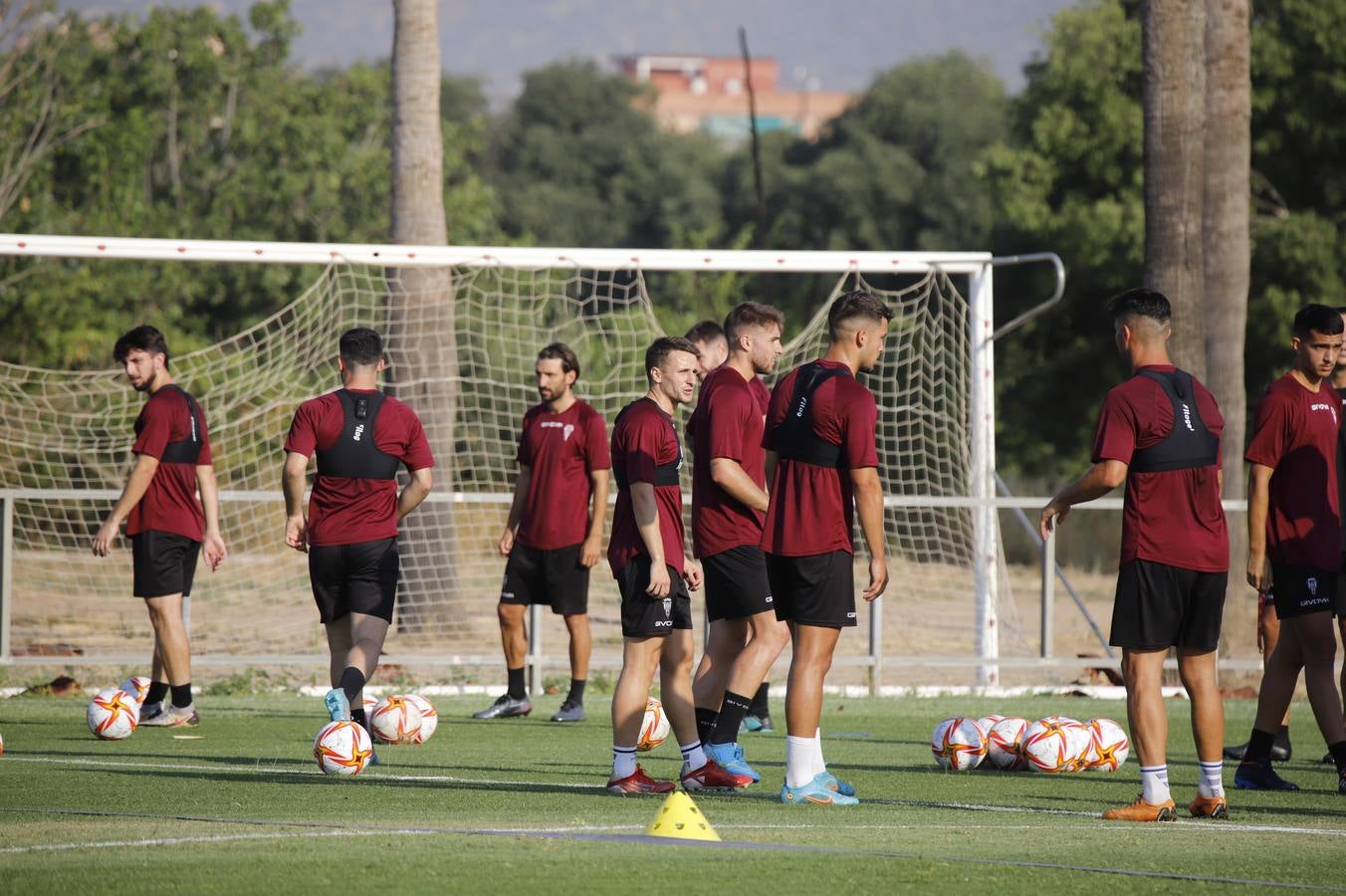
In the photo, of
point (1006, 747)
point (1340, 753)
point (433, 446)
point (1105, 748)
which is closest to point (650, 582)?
point (1006, 747)

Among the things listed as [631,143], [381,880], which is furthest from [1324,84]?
Result: [631,143]

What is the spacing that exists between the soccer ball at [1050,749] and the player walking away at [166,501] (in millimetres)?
4971

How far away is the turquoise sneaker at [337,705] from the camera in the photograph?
28.3 ft

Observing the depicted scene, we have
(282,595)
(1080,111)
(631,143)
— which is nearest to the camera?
(282,595)

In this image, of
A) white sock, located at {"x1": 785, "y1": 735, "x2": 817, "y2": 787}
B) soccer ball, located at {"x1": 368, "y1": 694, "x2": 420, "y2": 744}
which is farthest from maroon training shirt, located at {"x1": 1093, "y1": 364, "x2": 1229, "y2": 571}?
soccer ball, located at {"x1": 368, "y1": 694, "x2": 420, "y2": 744}

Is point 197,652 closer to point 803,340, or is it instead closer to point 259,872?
point 803,340

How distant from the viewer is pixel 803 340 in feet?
52.4

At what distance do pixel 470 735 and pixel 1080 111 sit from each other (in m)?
28.8

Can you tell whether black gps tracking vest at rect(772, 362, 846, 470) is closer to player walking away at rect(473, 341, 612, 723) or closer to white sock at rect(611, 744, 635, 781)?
white sock at rect(611, 744, 635, 781)

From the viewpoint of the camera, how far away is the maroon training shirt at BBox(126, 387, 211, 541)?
10.6m

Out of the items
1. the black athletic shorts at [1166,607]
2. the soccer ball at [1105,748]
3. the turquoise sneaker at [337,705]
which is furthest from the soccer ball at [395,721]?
the black athletic shorts at [1166,607]

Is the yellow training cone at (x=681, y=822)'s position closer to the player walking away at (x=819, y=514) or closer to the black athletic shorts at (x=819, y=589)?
the player walking away at (x=819, y=514)

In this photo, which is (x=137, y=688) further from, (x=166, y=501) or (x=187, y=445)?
(x=187, y=445)

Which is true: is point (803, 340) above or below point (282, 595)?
above
